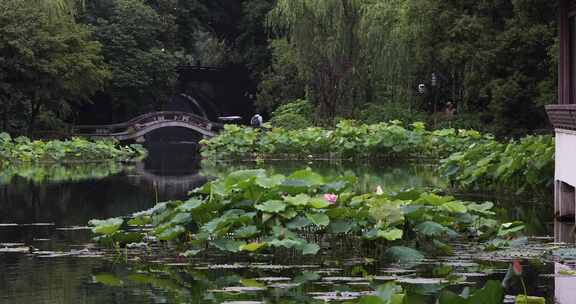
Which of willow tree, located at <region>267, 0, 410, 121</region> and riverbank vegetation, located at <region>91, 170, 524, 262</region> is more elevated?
willow tree, located at <region>267, 0, 410, 121</region>

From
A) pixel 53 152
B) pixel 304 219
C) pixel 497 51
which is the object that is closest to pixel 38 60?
pixel 53 152

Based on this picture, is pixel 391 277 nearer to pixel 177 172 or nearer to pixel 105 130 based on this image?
pixel 177 172

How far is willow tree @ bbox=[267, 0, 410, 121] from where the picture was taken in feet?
124

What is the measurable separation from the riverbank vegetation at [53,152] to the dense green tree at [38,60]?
7.72 m

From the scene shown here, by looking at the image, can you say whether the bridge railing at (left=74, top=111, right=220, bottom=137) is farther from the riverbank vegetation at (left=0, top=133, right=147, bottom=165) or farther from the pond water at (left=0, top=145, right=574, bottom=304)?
the pond water at (left=0, top=145, right=574, bottom=304)

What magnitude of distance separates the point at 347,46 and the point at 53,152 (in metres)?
10.2

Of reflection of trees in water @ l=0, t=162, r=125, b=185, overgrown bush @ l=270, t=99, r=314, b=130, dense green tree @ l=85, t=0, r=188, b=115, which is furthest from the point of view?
dense green tree @ l=85, t=0, r=188, b=115

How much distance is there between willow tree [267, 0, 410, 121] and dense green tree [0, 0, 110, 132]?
7.98 metres

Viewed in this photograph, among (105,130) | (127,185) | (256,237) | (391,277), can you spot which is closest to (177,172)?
(127,185)

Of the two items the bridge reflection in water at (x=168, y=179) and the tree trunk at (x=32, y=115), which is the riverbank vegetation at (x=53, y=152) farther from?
the tree trunk at (x=32, y=115)

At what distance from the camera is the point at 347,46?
39094 mm

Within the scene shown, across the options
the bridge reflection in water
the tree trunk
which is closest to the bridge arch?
the tree trunk

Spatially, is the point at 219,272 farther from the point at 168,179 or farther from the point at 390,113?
the point at 390,113

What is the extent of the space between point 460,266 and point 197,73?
56039mm
